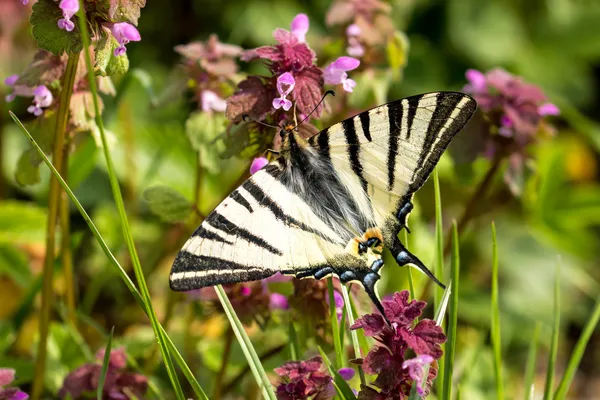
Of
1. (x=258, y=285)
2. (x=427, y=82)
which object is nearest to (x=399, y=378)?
(x=258, y=285)

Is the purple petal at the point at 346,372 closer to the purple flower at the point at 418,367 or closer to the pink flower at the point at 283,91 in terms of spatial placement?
the purple flower at the point at 418,367

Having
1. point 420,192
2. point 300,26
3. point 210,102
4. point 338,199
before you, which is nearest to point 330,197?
point 338,199

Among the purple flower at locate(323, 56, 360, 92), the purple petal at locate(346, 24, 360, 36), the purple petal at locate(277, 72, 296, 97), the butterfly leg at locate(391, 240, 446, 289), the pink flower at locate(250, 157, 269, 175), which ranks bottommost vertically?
the butterfly leg at locate(391, 240, 446, 289)

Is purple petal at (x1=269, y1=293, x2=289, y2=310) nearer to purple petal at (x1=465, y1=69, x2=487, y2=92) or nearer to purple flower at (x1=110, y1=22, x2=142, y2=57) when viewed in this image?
purple flower at (x1=110, y1=22, x2=142, y2=57)

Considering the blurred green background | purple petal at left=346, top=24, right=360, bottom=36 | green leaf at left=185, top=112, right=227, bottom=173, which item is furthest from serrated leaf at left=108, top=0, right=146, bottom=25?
purple petal at left=346, top=24, right=360, bottom=36

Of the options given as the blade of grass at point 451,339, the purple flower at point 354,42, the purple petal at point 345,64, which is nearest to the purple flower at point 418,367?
the blade of grass at point 451,339

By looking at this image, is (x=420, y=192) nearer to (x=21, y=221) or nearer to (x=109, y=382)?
(x=21, y=221)

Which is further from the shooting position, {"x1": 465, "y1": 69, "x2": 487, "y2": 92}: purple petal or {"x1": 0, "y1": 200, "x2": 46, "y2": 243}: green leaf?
{"x1": 0, "y1": 200, "x2": 46, "y2": 243}: green leaf

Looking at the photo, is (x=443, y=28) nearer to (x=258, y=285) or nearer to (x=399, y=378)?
(x=258, y=285)
